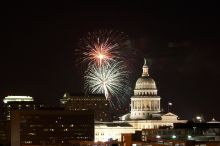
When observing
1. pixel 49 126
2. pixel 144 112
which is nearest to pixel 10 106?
pixel 144 112

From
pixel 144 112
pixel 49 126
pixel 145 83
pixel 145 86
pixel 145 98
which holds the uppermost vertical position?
pixel 145 83

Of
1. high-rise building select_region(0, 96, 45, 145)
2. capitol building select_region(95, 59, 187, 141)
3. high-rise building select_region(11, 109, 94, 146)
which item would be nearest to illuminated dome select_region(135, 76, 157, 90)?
capitol building select_region(95, 59, 187, 141)

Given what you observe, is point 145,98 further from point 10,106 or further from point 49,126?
point 49,126

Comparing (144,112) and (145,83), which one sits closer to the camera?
(145,83)

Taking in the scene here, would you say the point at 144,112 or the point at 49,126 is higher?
the point at 144,112

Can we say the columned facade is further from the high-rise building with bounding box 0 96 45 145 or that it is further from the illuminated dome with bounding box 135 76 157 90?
the high-rise building with bounding box 0 96 45 145

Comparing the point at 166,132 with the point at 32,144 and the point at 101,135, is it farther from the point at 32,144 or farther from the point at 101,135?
the point at 101,135
